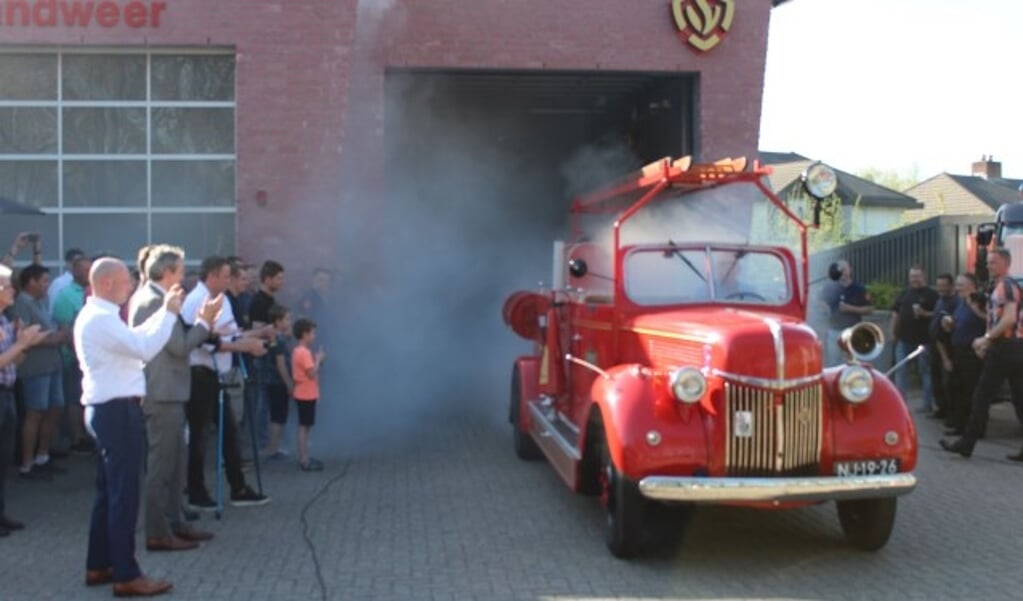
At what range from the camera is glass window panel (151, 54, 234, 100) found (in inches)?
498

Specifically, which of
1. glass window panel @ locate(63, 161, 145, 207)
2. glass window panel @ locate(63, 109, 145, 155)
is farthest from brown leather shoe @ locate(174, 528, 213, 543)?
glass window panel @ locate(63, 109, 145, 155)

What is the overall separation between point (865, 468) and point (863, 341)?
956 mm

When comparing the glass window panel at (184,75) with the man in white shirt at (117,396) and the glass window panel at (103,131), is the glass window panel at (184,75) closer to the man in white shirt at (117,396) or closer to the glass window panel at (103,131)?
the glass window panel at (103,131)

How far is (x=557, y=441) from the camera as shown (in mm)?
7836

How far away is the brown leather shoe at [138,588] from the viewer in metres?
5.70

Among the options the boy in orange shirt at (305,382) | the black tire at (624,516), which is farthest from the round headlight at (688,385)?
the boy in orange shirt at (305,382)

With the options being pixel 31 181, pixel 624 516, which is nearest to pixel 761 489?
pixel 624 516

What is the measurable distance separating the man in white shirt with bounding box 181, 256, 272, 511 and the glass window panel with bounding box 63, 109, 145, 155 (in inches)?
221

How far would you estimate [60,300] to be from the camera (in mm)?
9508

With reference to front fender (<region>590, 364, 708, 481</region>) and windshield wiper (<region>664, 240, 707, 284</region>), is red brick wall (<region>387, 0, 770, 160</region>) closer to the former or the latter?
windshield wiper (<region>664, 240, 707, 284</region>)

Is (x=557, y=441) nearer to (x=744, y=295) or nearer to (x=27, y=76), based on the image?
(x=744, y=295)

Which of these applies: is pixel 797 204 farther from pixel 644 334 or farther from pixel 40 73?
pixel 644 334

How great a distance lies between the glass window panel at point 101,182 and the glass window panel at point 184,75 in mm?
886

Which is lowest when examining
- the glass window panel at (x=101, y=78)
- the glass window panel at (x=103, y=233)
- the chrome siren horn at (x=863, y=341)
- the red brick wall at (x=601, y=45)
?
the chrome siren horn at (x=863, y=341)
